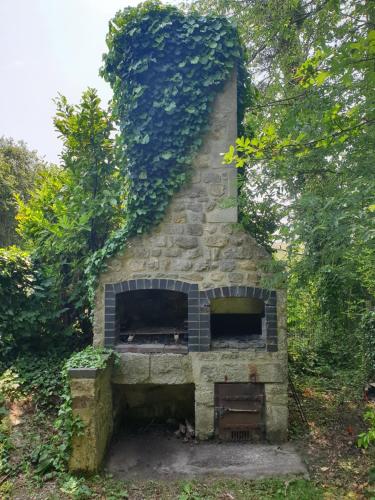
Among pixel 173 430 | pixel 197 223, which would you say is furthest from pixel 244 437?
pixel 197 223

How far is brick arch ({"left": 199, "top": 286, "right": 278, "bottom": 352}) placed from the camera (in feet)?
13.0

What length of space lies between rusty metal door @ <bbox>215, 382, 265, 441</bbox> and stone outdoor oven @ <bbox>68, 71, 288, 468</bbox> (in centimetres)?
1

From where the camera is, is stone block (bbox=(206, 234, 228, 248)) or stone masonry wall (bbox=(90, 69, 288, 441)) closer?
stone masonry wall (bbox=(90, 69, 288, 441))

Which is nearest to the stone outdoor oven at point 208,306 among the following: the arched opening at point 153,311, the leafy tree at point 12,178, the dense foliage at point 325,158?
the arched opening at point 153,311

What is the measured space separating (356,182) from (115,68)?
3.67 m

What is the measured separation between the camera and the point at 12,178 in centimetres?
1173

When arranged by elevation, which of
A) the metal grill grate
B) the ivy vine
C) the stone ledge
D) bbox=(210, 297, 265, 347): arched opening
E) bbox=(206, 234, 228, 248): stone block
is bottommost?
the metal grill grate

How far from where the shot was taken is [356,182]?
218 cm

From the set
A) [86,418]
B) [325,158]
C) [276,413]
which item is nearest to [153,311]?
[86,418]

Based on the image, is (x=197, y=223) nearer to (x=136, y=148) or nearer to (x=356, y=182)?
(x=136, y=148)

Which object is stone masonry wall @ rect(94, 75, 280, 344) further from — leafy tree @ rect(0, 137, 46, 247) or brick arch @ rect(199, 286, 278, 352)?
leafy tree @ rect(0, 137, 46, 247)

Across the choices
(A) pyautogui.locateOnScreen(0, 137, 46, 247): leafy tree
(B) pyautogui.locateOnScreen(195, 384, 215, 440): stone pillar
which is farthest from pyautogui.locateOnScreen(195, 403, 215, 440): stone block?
(A) pyautogui.locateOnScreen(0, 137, 46, 247): leafy tree

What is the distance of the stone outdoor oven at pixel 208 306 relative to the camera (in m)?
3.94

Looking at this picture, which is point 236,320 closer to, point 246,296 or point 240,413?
point 246,296
